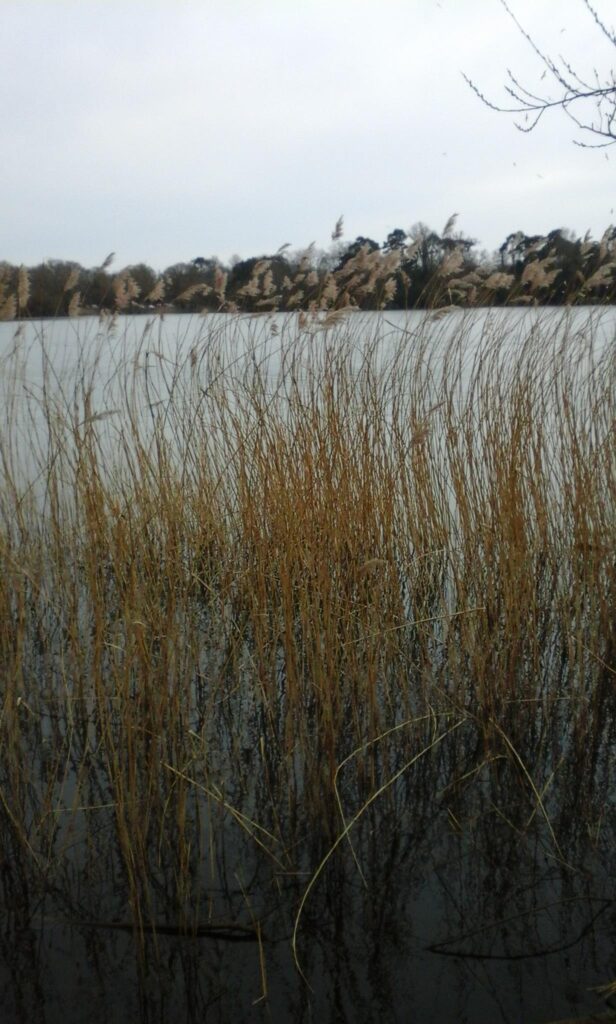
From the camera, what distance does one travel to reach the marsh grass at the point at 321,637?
5.56 feet

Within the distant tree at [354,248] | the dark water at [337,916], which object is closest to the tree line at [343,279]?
the distant tree at [354,248]

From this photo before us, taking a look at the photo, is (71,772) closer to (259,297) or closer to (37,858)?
(37,858)

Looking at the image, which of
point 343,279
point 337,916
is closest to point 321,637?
point 337,916

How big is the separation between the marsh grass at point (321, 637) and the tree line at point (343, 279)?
0.11 meters

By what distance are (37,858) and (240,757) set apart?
0.48 meters

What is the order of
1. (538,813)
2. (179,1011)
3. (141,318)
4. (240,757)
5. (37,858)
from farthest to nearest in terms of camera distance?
1. (141,318)
2. (240,757)
3. (538,813)
4. (37,858)
5. (179,1011)

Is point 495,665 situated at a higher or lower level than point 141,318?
lower

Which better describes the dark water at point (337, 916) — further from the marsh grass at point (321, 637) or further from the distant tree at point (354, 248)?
the distant tree at point (354, 248)

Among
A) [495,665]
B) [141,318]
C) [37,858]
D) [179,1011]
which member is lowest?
[179,1011]

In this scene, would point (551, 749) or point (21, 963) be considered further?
point (551, 749)

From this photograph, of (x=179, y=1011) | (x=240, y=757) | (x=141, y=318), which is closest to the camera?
(x=179, y=1011)

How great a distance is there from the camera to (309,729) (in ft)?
6.61

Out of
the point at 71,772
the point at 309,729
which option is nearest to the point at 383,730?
the point at 309,729

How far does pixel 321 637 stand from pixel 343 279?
1.30m
